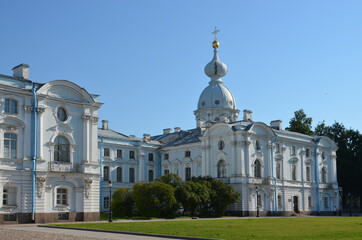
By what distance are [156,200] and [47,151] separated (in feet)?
38.0

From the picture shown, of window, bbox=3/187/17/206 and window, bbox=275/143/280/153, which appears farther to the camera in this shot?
window, bbox=275/143/280/153

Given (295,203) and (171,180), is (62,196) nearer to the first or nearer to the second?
(171,180)

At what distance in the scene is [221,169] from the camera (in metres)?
56.6

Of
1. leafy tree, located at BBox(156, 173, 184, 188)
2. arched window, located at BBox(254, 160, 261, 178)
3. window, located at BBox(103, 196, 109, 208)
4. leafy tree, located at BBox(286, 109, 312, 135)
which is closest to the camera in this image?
leafy tree, located at BBox(156, 173, 184, 188)

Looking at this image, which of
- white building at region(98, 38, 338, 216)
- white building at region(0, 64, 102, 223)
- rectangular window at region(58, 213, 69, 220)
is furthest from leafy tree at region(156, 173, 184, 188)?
rectangular window at region(58, 213, 69, 220)

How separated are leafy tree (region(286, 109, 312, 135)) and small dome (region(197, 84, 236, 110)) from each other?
10.2 m

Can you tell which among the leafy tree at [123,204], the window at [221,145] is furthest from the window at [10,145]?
the window at [221,145]

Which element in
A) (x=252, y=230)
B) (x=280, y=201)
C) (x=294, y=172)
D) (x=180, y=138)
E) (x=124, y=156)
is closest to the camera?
(x=252, y=230)

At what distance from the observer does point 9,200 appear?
35.4m

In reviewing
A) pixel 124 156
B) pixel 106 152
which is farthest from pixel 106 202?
pixel 124 156

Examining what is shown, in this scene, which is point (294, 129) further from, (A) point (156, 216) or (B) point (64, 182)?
(B) point (64, 182)

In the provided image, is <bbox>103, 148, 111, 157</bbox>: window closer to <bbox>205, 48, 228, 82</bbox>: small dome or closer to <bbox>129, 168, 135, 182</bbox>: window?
<bbox>129, 168, 135, 182</bbox>: window

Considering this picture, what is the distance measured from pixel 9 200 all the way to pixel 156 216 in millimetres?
15040

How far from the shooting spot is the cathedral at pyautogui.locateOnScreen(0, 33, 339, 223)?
36375 mm
